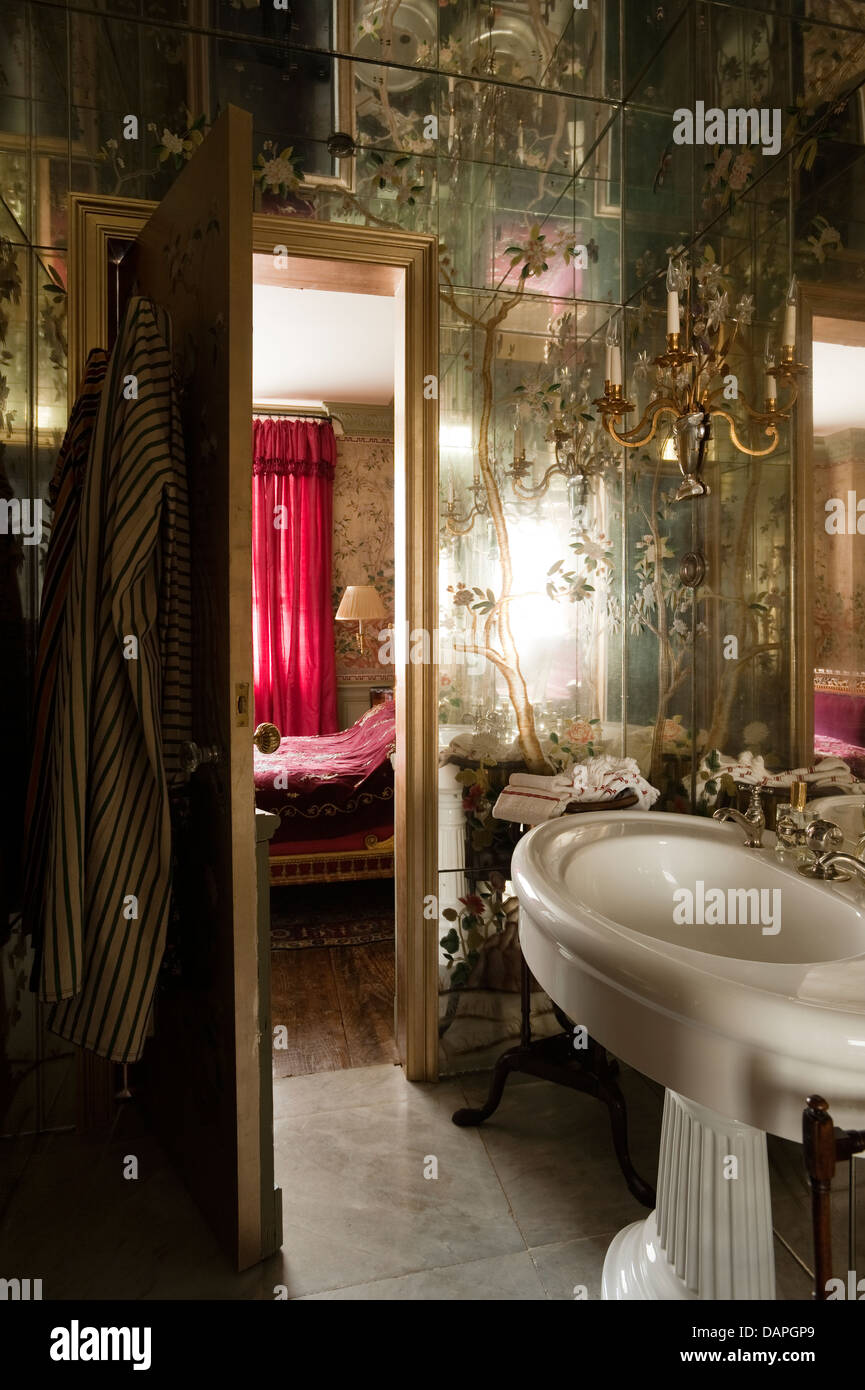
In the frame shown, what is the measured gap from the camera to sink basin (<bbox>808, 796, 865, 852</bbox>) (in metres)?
1.32

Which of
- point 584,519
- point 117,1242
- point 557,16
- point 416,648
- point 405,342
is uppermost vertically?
point 557,16

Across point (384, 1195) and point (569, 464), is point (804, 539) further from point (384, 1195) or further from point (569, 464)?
point (384, 1195)

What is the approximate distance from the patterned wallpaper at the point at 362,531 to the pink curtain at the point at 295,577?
124mm

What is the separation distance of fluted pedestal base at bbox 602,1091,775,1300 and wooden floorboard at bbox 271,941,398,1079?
1.28 m

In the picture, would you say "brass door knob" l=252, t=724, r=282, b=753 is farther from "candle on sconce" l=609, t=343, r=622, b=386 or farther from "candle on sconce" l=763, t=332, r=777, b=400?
"candle on sconce" l=763, t=332, r=777, b=400

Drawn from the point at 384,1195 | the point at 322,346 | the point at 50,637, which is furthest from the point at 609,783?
the point at 322,346

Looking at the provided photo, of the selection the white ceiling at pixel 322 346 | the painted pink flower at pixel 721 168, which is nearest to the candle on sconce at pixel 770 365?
the painted pink flower at pixel 721 168

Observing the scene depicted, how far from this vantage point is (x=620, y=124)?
215 centimetres

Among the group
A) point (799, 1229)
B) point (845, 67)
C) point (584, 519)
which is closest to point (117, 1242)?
point (799, 1229)

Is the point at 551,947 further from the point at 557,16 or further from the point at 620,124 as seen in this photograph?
the point at 557,16

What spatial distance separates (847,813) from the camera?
4.41 ft

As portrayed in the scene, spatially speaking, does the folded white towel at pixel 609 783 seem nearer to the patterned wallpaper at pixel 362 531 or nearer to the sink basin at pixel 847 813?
the sink basin at pixel 847 813

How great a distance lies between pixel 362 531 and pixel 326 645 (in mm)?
924
